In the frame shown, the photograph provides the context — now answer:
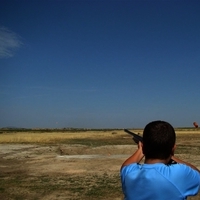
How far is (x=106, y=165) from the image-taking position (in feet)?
50.3

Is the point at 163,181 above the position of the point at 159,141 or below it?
below

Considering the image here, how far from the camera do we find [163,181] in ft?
7.47

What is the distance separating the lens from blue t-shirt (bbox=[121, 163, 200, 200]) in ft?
7.48

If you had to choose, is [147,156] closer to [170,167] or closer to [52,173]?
[170,167]


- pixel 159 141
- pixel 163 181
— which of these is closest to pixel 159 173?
pixel 163 181

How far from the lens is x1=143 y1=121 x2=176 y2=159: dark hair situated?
2354 millimetres

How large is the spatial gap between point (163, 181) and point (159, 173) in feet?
0.23

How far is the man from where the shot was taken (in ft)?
7.50

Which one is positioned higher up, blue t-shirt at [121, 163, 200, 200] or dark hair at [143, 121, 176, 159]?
dark hair at [143, 121, 176, 159]

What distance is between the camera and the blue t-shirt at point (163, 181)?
2279mm

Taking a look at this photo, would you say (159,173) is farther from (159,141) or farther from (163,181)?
(159,141)

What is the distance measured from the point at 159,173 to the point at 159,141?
0.25 metres

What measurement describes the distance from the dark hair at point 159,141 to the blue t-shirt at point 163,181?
3.8 inches

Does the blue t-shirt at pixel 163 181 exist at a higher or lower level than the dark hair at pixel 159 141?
lower
